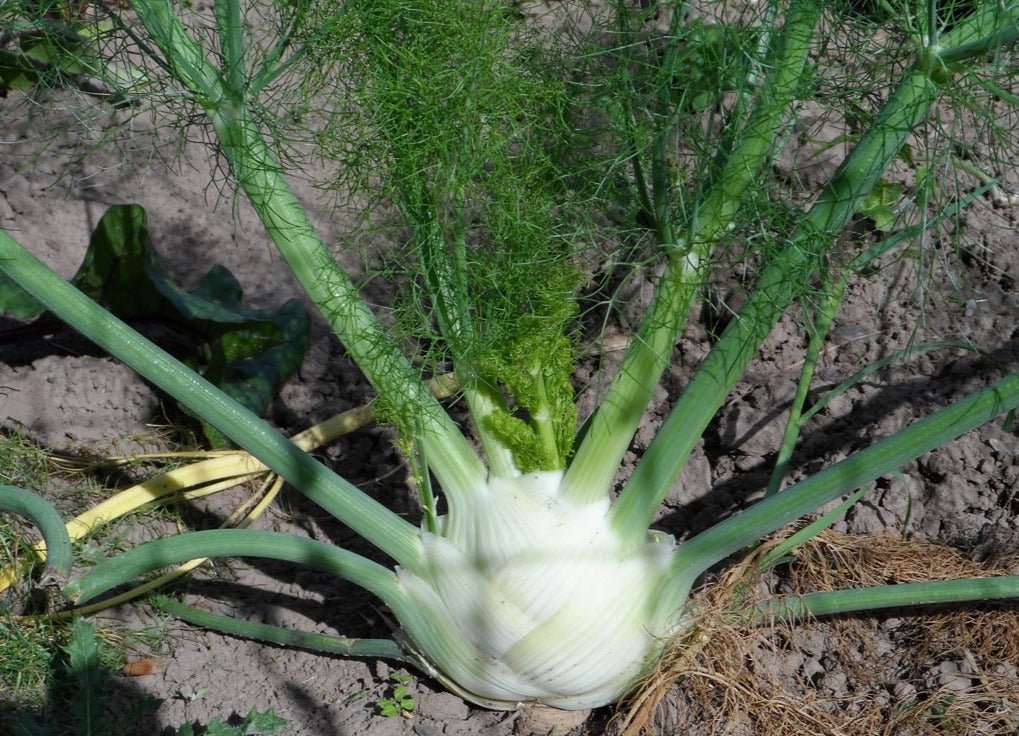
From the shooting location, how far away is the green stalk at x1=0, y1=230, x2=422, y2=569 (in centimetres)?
107

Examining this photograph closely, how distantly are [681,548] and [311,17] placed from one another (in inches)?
27.7

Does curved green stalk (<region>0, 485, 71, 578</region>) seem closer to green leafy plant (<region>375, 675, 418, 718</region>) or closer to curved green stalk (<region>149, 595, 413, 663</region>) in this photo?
curved green stalk (<region>149, 595, 413, 663</region>)

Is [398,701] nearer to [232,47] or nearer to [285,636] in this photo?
[285,636]

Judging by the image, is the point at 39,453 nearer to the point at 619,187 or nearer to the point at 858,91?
the point at 619,187

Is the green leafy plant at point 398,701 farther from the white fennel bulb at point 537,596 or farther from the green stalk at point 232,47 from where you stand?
the green stalk at point 232,47

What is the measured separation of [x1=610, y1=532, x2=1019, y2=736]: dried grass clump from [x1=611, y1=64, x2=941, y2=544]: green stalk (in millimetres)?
183

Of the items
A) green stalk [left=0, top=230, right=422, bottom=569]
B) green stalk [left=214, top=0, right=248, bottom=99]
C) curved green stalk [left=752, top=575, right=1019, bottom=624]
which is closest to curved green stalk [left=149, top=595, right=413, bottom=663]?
green stalk [left=0, top=230, right=422, bottom=569]

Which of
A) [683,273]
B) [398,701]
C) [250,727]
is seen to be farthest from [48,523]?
[683,273]

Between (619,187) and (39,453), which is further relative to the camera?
(39,453)

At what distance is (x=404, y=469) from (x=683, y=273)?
1.95ft

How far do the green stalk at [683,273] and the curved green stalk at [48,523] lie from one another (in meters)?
0.53

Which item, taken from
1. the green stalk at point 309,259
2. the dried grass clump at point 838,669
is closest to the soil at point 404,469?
the dried grass clump at point 838,669

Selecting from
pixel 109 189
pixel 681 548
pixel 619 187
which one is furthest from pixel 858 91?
pixel 109 189

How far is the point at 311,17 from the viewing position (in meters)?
1.14
